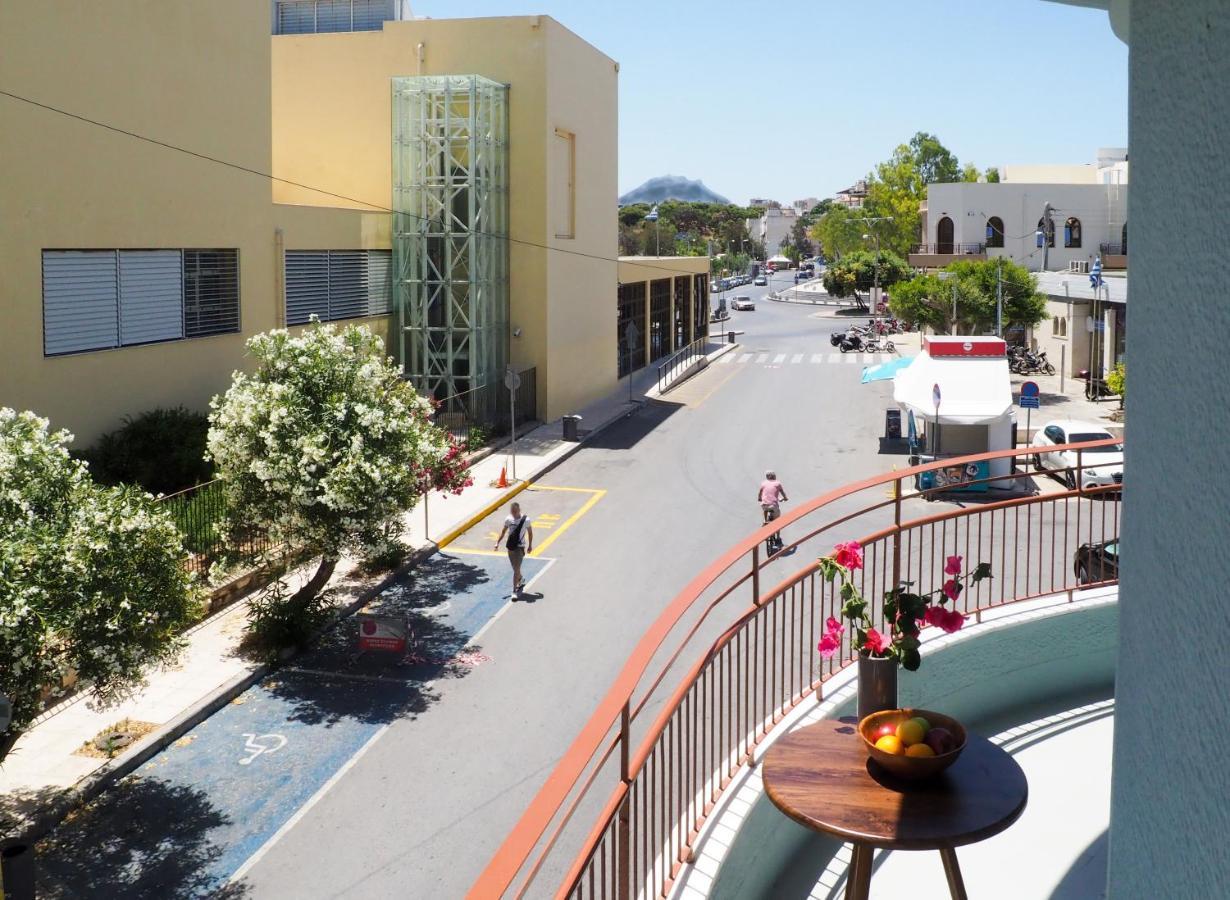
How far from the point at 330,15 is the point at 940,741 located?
36532mm

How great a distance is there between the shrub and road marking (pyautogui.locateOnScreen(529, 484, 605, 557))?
5.83 metres

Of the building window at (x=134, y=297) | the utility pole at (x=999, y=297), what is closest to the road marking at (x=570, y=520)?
the building window at (x=134, y=297)

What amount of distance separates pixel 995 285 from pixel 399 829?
133ft

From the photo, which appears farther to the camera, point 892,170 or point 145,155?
point 892,170

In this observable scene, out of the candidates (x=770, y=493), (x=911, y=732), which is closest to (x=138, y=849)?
(x=911, y=732)

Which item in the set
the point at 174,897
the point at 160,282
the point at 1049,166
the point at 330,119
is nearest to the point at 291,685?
the point at 174,897

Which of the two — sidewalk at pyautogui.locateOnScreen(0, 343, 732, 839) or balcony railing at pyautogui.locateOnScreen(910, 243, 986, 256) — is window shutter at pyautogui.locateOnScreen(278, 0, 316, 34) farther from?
balcony railing at pyautogui.locateOnScreen(910, 243, 986, 256)

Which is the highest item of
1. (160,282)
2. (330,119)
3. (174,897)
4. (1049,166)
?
(1049,166)

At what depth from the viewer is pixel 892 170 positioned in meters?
104

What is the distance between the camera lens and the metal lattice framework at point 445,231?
3278 cm

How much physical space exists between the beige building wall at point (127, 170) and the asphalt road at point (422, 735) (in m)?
6.25

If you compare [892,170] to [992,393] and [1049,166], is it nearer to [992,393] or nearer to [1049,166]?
[1049,166]

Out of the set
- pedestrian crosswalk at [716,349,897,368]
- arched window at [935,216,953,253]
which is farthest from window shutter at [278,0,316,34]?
arched window at [935,216,953,253]

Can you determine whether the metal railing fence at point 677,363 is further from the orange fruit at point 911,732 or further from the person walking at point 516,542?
the orange fruit at point 911,732
